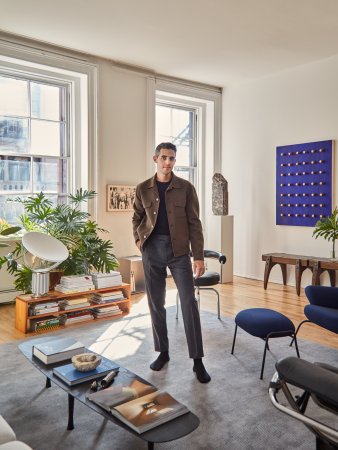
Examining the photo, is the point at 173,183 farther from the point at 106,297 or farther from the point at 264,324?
the point at 106,297

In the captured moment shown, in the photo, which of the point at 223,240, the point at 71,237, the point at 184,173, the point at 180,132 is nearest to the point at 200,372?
the point at 71,237

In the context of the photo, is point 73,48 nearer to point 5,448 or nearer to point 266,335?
point 266,335

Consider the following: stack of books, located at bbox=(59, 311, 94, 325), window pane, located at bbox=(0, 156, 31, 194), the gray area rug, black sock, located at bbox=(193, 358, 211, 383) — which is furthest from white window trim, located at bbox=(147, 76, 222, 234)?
black sock, located at bbox=(193, 358, 211, 383)

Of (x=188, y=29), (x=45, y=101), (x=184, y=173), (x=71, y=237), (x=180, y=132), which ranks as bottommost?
(x=71, y=237)

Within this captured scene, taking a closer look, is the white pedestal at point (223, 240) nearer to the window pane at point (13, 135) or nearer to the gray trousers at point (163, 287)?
the window pane at point (13, 135)

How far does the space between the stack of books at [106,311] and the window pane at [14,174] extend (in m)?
1.97

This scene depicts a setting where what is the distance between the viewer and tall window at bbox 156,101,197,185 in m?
7.10

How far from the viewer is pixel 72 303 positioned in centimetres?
446

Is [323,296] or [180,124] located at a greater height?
[180,124]

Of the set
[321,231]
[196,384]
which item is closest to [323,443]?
[196,384]

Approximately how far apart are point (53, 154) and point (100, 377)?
413 cm

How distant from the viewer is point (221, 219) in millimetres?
6512

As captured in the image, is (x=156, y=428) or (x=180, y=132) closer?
(x=156, y=428)

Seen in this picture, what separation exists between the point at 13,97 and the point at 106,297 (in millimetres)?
2798
